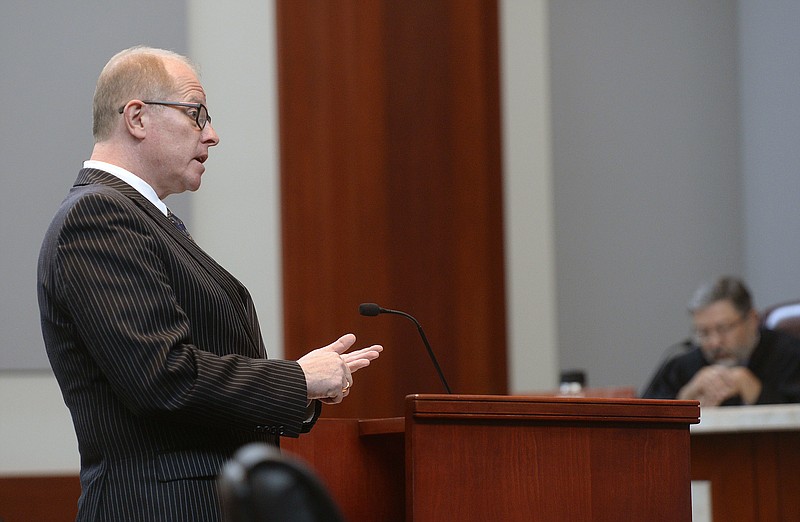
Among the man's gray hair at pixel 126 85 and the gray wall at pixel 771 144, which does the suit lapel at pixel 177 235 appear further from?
the gray wall at pixel 771 144

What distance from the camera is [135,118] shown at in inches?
77.9

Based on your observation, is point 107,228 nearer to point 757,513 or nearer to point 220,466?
point 220,466

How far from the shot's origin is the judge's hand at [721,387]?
423cm

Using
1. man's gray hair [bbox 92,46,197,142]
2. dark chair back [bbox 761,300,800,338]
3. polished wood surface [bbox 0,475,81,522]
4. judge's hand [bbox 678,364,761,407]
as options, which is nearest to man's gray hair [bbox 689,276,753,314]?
dark chair back [bbox 761,300,800,338]

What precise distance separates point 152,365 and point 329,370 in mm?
290

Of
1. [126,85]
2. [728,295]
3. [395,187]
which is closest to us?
[126,85]

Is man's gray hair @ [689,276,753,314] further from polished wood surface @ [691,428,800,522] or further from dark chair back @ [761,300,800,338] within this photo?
polished wood surface @ [691,428,800,522]

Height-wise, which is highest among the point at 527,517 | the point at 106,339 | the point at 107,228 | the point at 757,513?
the point at 107,228

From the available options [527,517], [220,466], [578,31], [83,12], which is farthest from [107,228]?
[578,31]

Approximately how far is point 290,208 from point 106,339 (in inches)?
114

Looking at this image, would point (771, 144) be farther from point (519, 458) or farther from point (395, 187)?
point (519, 458)

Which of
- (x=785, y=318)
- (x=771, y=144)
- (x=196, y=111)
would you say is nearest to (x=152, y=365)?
(x=196, y=111)

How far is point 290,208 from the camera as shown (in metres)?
4.54

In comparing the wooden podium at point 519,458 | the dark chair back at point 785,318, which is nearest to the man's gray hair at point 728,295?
the dark chair back at point 785,318
